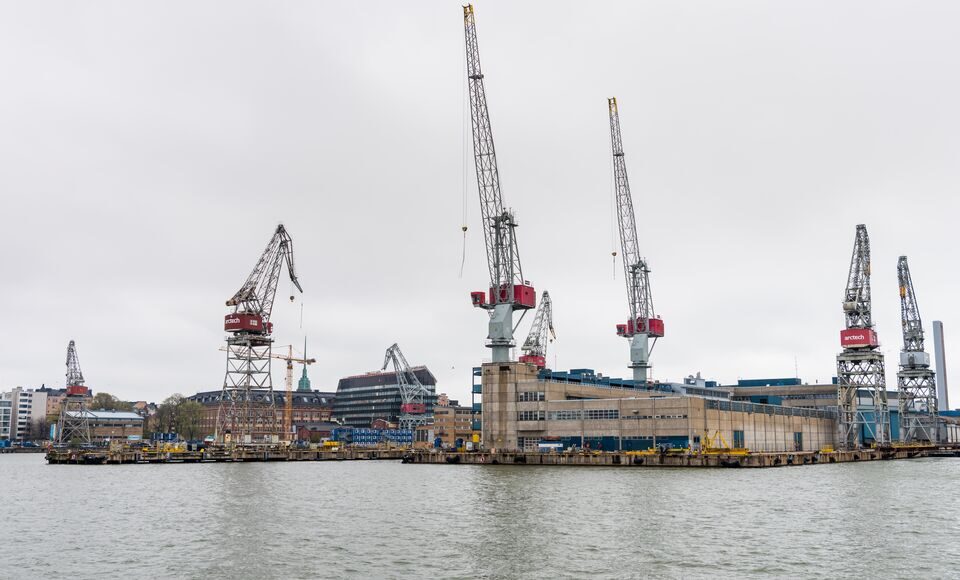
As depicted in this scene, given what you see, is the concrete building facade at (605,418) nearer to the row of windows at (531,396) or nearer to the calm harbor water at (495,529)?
the row of windows at (531,396)

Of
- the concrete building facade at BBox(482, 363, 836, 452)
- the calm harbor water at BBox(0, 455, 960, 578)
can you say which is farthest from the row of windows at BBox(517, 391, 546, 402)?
the calm harbor water at BBox(0, 455, 960, 578)

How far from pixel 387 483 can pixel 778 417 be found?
8164 centimetres

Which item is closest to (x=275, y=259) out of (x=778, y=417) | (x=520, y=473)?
(x=520, y=473)

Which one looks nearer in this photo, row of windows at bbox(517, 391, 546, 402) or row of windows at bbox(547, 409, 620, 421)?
row of windows at bbox(547, 409, 620, 421)

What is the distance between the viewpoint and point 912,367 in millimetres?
185750

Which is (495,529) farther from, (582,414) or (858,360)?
(858,360)

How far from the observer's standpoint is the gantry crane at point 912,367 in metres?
184

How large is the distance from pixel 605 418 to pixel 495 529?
76.9 metres

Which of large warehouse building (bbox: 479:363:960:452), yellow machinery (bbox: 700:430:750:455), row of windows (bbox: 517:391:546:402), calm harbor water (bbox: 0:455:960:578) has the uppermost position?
row of windows (bbox: 517:391:546:402)

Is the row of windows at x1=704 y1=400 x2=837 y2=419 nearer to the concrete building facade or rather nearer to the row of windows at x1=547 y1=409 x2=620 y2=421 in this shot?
the concrete building facade

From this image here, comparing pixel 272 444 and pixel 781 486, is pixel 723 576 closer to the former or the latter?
pixel 781 486

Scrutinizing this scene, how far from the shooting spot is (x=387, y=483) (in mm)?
94812

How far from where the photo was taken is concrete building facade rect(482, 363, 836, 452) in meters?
124

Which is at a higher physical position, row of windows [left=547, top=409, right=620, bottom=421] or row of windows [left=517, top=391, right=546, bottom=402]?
row of windows [left=517, top=391, right=546, bottom=402]
